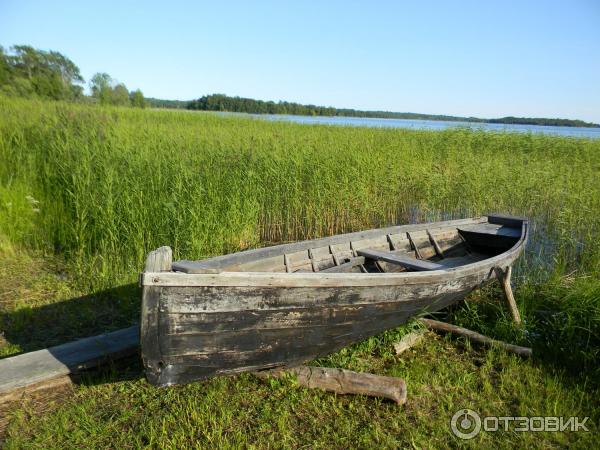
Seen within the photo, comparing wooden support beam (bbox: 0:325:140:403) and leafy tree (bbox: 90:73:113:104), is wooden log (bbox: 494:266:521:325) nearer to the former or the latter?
wooden support beam (bbox: 0:325:140:403)

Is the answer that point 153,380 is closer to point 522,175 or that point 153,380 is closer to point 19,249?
point 19,249

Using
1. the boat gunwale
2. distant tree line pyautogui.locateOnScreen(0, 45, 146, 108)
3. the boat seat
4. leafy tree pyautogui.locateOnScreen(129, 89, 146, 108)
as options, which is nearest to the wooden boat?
the boat gunwale

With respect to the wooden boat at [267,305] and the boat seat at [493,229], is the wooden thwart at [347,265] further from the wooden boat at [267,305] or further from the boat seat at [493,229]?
the boat seat at [493,229]

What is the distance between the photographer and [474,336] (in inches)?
157

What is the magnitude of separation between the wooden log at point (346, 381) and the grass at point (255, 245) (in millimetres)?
81

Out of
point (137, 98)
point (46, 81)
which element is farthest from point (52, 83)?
point (137, 98)

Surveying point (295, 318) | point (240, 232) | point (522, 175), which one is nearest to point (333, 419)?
Result: point (295, 318)

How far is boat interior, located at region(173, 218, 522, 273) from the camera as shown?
368 centimetres

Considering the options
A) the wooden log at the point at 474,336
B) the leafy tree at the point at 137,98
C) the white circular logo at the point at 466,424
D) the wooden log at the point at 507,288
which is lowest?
the white circular logo at the point at 466,424

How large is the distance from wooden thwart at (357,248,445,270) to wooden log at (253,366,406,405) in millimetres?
1151

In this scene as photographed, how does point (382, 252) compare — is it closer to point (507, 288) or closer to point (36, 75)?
point (507, 288)

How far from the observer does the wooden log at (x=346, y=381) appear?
3.05m

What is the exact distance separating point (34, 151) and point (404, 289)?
6.36 metres

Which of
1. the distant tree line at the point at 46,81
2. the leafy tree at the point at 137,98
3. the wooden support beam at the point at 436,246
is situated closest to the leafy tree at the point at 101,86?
the distant tree line at the point at 46,81
